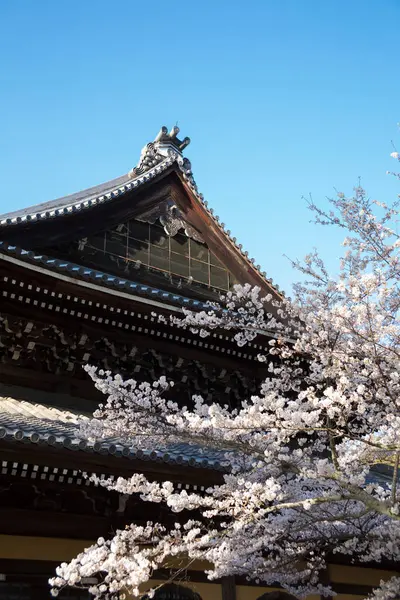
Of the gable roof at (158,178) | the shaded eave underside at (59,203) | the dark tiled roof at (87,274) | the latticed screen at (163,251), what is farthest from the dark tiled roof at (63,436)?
the gable roof at (158,178)

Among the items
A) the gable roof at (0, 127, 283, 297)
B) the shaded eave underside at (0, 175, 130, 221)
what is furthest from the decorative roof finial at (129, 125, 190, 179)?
the shaded eave underside at (0, 175, 130, 221)

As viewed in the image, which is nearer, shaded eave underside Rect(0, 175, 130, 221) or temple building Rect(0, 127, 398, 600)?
temple building Rect(0, 127, 398, 600)

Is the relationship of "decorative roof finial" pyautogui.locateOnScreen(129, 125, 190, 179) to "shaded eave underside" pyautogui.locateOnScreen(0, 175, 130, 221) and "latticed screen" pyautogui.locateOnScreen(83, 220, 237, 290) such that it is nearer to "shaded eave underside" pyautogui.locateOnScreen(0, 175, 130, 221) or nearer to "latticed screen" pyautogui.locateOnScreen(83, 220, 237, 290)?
"shaded eave underside" pyautogui.locateOnScreen(0, 175, 130, 221)

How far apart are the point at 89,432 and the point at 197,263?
16.5ft

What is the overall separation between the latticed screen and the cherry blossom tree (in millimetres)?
3009

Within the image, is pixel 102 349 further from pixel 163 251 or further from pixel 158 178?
pixel 158 178

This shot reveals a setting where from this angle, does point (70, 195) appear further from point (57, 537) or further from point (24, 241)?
point (57, 537)

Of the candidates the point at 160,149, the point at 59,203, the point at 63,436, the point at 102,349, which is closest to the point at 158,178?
the point at 160,149

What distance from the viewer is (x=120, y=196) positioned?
954 cm

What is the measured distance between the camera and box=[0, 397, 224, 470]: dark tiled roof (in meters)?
5.05

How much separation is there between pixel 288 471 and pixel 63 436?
2102 millimetres

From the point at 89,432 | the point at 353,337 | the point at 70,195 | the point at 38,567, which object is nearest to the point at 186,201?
the point at 70,195

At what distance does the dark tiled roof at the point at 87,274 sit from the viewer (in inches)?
259

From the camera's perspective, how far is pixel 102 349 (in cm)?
796
